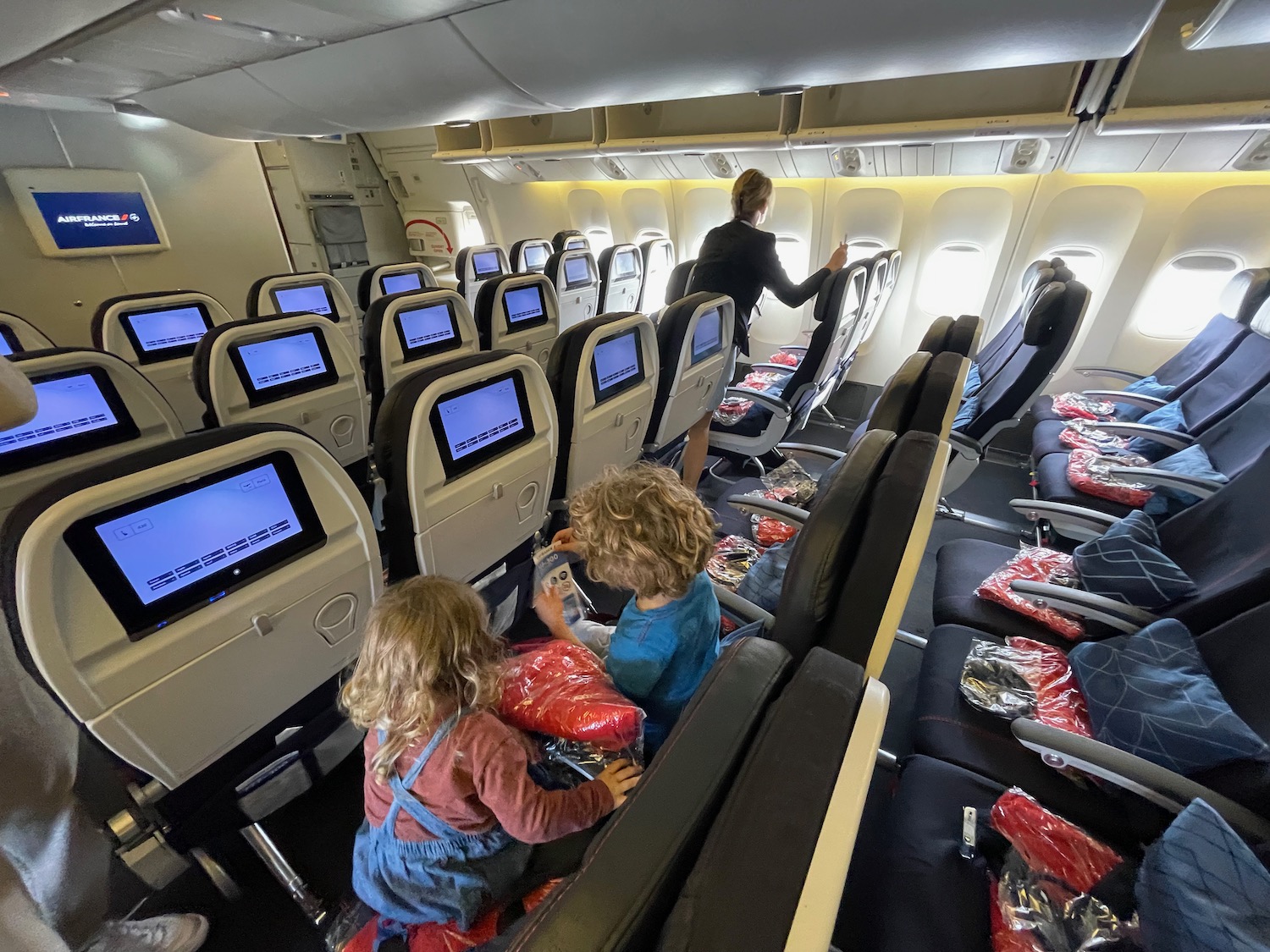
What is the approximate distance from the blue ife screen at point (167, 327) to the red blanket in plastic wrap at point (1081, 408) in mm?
5433

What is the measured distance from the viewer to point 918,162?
3.81m

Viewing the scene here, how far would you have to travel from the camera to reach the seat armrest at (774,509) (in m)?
1.90

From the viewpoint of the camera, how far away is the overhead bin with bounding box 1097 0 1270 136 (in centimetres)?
257

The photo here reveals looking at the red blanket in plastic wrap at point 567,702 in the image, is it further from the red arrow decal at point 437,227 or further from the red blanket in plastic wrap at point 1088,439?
the red arrow decal at point 437,227

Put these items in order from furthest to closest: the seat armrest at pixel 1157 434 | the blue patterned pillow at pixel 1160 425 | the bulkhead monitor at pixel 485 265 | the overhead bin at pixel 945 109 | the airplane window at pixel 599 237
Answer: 1. the airplane window at pixel 599 237
2. the bulkhead monitor at pixel 485 265
3. the overhead bin at pixel 945 109
4. the blue patterned pillow at pixel 1160 425
5. the seat armrest at pixel 1157 434

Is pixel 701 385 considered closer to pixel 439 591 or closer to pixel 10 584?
pixel 439 591

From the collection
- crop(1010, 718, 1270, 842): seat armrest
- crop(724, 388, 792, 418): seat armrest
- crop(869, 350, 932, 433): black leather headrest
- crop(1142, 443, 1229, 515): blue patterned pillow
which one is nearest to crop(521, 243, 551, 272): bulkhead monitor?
crop(724, 388, 792, 418): seat armrest

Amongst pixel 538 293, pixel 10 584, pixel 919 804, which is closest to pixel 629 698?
pixel 919 804

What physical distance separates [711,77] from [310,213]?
8.26m

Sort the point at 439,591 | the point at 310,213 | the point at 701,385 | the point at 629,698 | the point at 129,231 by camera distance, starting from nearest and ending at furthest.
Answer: the point at 439,591, the point at 629,698, the point at 701,385, the point at 129,231, the point at 310,213

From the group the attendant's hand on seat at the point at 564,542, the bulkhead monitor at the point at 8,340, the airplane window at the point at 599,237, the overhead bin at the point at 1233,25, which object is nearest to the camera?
the overhead bin at the point at 1233,25

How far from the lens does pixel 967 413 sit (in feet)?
10.8

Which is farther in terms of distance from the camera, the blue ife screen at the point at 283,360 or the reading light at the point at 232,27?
the blue ife screen at the point at 283,360

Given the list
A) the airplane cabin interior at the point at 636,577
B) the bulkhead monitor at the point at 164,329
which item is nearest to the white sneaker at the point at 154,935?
the airplane cabin interior at the point at 636,577
